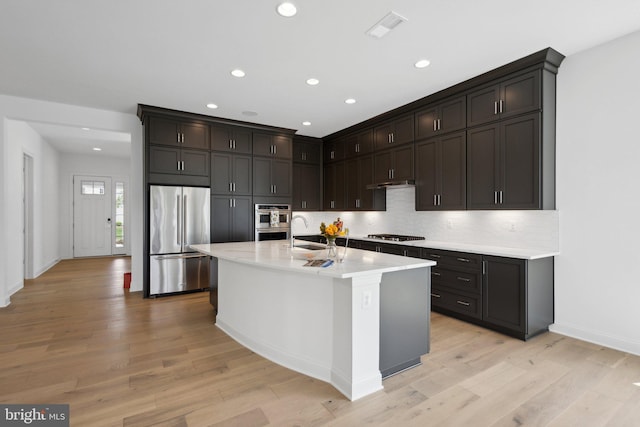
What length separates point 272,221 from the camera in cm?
583

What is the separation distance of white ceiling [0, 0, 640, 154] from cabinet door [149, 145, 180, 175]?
0.78 metres

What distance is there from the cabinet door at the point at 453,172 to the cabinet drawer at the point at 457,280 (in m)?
0.84

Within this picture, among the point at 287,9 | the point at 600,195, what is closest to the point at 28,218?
the point at 287,9

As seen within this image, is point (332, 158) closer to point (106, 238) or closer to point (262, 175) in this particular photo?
point (262, 175)

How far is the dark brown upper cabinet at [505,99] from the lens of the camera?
331cm

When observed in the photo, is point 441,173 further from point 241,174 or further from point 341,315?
point 241,174

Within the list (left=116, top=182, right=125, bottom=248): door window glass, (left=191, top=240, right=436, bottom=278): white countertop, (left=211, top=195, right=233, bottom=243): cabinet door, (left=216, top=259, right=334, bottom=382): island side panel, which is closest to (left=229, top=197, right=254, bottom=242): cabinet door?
(left=211, top=195, right=233, bottom=243): cabinet door

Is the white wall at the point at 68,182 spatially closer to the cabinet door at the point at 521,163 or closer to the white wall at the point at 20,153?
the white wall at the point at 20,153

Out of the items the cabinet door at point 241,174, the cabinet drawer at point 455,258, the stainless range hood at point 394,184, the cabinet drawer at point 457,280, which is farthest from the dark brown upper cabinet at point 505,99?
the cabinet door at point 241,174

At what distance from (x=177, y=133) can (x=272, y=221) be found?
7.05 ft

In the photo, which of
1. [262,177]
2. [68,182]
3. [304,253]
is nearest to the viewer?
[304,253]

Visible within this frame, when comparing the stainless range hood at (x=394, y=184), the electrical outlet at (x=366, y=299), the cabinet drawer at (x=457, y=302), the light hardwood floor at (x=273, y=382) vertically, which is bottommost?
the light hardwood floor at (x=273, y=382)

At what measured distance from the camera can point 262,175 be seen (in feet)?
19.0

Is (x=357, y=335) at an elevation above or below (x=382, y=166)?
below
